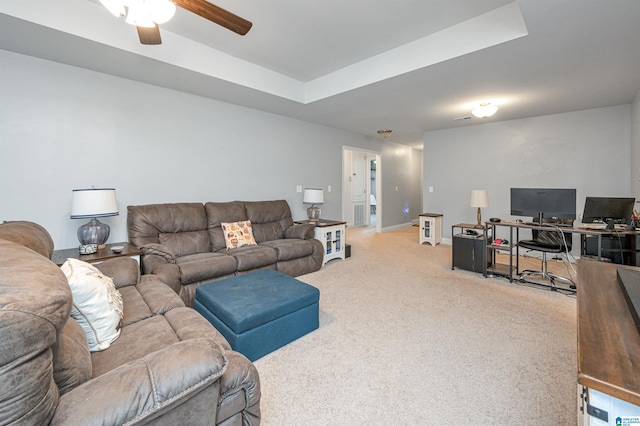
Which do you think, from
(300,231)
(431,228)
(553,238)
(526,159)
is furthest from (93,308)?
(526,159)

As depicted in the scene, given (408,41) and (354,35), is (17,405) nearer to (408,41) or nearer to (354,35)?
(354,35)

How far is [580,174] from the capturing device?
4.61 meters

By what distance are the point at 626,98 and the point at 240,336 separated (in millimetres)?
5713

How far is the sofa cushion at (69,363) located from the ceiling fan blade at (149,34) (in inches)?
73.1

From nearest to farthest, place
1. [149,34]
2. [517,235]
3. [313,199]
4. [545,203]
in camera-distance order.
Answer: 1. [149,34]
2. [545,203]
3. [517,235]
4. [313,199]

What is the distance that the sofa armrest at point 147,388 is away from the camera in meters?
0.79

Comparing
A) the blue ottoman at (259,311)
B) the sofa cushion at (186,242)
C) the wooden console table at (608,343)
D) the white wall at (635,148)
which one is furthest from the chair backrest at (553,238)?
the sofa cushion at (186,242)

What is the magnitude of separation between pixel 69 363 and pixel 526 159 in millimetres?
6256

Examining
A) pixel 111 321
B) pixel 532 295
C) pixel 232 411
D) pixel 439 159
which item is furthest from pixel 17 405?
pixel 439 159

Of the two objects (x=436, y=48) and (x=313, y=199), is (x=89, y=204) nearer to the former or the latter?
(x=313, y=199)

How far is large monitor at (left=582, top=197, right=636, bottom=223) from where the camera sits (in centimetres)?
302

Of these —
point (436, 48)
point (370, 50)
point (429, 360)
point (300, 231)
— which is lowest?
point (429, 360)

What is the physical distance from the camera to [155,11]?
168cm

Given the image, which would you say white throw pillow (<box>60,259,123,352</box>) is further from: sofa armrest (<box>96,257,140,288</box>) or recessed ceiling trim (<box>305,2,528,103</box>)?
recessed ceiling trim (<box>305,2,528,103</box>)
